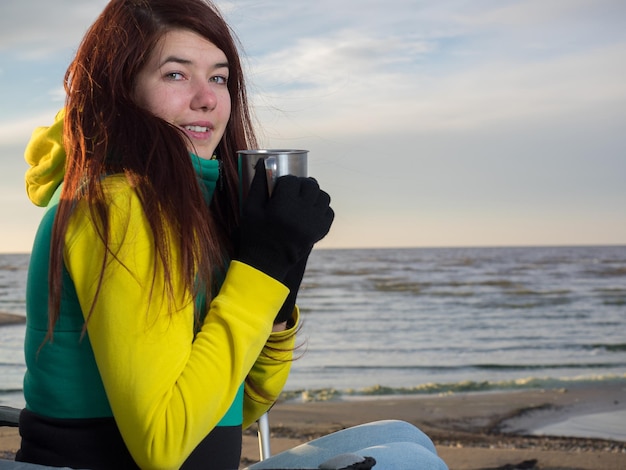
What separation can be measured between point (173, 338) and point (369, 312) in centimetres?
1011

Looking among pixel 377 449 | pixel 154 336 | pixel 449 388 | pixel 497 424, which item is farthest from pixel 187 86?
pixel 449 388

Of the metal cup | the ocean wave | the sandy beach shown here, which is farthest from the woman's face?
the ocean wave

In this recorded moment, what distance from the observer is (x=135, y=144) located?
57.1 inches

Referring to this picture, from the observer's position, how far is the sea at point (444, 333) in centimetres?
702

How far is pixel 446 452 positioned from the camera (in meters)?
4.36

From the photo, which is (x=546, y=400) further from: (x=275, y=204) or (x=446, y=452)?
(x=275, y=204)

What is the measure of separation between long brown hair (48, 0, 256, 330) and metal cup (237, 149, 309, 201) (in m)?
0.10

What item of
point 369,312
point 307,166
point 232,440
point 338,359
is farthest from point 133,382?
point 369,312

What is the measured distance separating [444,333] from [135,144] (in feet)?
27.9

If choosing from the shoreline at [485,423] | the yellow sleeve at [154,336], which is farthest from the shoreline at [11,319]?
the yellow sleeve at [154,336]

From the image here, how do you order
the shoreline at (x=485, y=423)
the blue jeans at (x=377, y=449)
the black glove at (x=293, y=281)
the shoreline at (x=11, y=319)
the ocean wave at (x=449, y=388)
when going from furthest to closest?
the shoreline at (x=11, y=319) → the ocean wave at (x=449, y=388) → the shoreline at (x=485, y=423) → the black glove at (x=293, y=281) → the blue jeans at (x=377, y=449)

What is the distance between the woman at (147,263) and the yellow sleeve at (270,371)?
11 cm

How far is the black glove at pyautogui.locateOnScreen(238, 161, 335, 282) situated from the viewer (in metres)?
1.43

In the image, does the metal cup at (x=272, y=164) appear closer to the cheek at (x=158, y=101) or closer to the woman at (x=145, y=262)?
the woman at (x=145, y=262)
